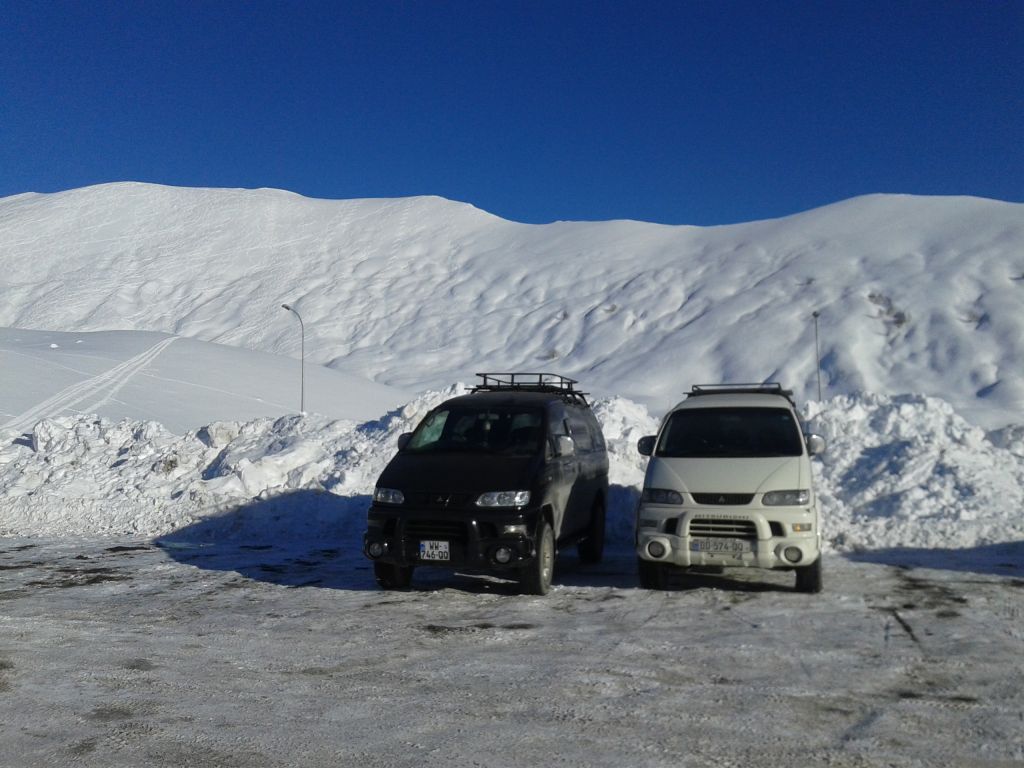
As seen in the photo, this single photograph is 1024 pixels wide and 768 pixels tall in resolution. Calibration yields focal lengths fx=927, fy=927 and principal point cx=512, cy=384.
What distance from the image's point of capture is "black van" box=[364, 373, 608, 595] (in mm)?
8352

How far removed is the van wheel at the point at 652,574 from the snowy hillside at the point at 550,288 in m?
42.4

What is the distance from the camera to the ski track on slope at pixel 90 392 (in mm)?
32406

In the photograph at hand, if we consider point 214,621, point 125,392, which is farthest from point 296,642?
A: point 125,392

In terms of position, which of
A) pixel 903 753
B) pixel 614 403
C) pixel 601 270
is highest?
pixel 601 270

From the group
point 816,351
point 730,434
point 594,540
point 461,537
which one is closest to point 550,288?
point 816,351

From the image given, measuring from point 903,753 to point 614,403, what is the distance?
37.8 ft

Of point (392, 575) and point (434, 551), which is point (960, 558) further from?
point (392, 575)

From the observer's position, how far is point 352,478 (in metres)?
13.8

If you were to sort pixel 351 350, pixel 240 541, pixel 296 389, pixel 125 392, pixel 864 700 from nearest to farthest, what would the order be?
pixel 864 700, pixel 240 541, pixel 125 392, pixel 296 389, pixel 351 350

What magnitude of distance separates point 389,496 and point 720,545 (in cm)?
307

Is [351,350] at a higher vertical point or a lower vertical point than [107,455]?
higher

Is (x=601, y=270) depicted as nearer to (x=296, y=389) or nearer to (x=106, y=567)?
(x=296, y=389)

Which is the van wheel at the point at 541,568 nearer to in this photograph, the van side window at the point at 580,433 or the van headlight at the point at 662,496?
the van headlight at the point at 662,496

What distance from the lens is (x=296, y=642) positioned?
275 inches
